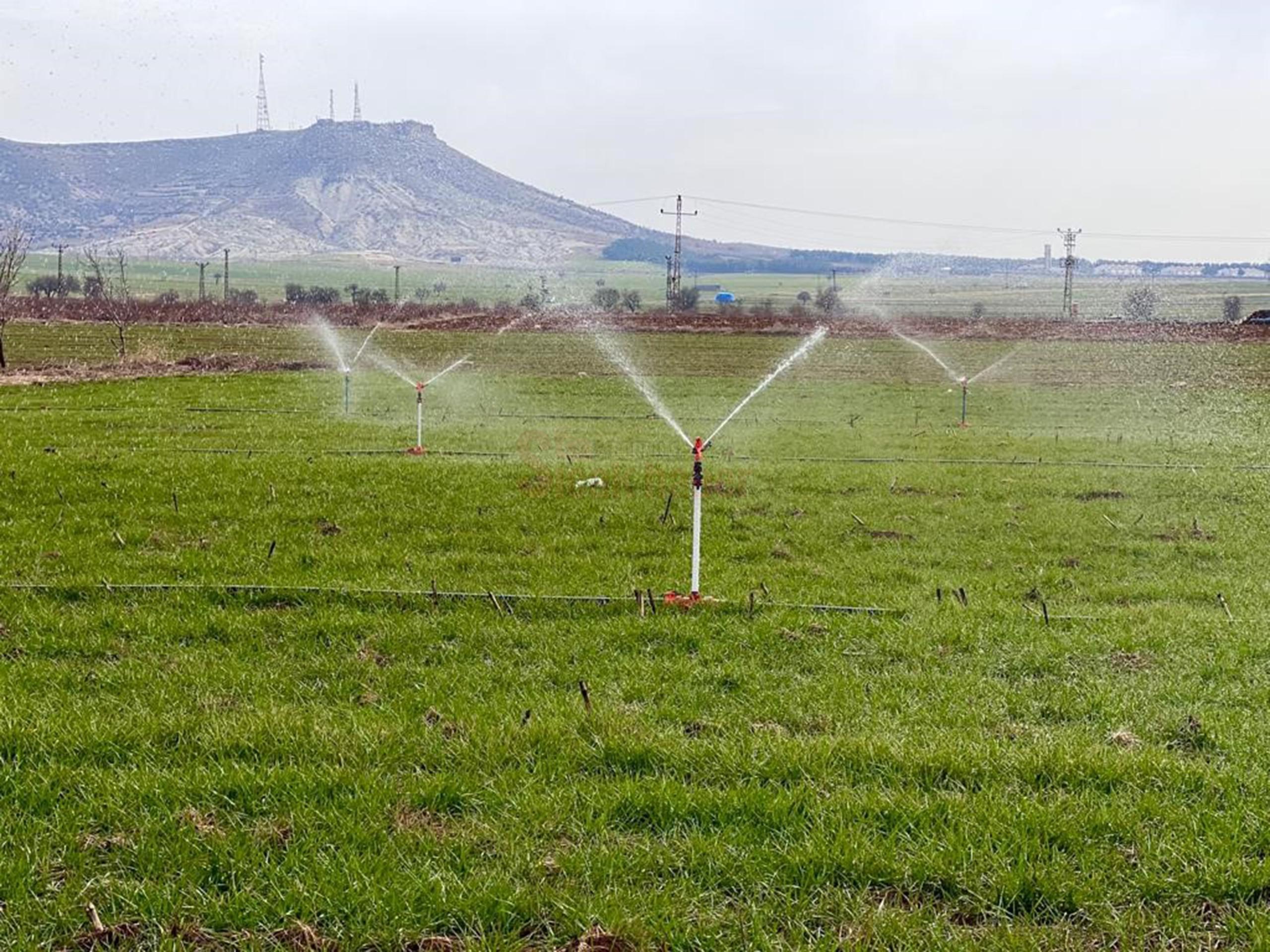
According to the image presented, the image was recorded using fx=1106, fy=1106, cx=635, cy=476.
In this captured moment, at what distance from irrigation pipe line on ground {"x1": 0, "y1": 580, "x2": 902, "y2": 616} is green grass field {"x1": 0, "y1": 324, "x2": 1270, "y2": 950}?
0.05m

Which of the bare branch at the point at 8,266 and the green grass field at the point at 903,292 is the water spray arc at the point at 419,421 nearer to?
the bare branch at the point at 8,266

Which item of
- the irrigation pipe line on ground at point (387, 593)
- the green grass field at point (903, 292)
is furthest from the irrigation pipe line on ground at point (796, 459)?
the green grass field at point (903, 292)

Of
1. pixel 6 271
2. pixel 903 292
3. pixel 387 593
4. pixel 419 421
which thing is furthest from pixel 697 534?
pixel 903 292

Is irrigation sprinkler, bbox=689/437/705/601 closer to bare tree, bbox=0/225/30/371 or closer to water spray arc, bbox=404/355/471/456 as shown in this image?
water spray arc, bbox=404/355/471/456

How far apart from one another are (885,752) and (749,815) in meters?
1.10

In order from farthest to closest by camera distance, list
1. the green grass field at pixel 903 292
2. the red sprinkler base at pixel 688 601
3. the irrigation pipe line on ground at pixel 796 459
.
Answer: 1. the green grass field at pixel 903 292
2. the irrigation pipe line on ground at pixel 796 459
3. the red sprinkler base at pixel 688 601

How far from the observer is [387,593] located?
31.6 feet

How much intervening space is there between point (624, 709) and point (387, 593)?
3461mm

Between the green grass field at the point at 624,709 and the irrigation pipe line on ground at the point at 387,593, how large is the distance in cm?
5

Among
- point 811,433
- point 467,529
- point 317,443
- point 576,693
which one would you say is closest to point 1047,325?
point 811,433

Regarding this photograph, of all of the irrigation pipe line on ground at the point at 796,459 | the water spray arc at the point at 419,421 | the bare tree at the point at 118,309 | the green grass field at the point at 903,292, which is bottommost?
the irrigation pipe line on ground at the point at 796,459

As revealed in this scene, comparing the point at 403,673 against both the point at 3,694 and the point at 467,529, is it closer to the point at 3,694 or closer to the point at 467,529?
the point at 3,694

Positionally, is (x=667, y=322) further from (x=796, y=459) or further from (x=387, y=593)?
(x=387, y=593)

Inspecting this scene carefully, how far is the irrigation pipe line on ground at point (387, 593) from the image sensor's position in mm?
9438
